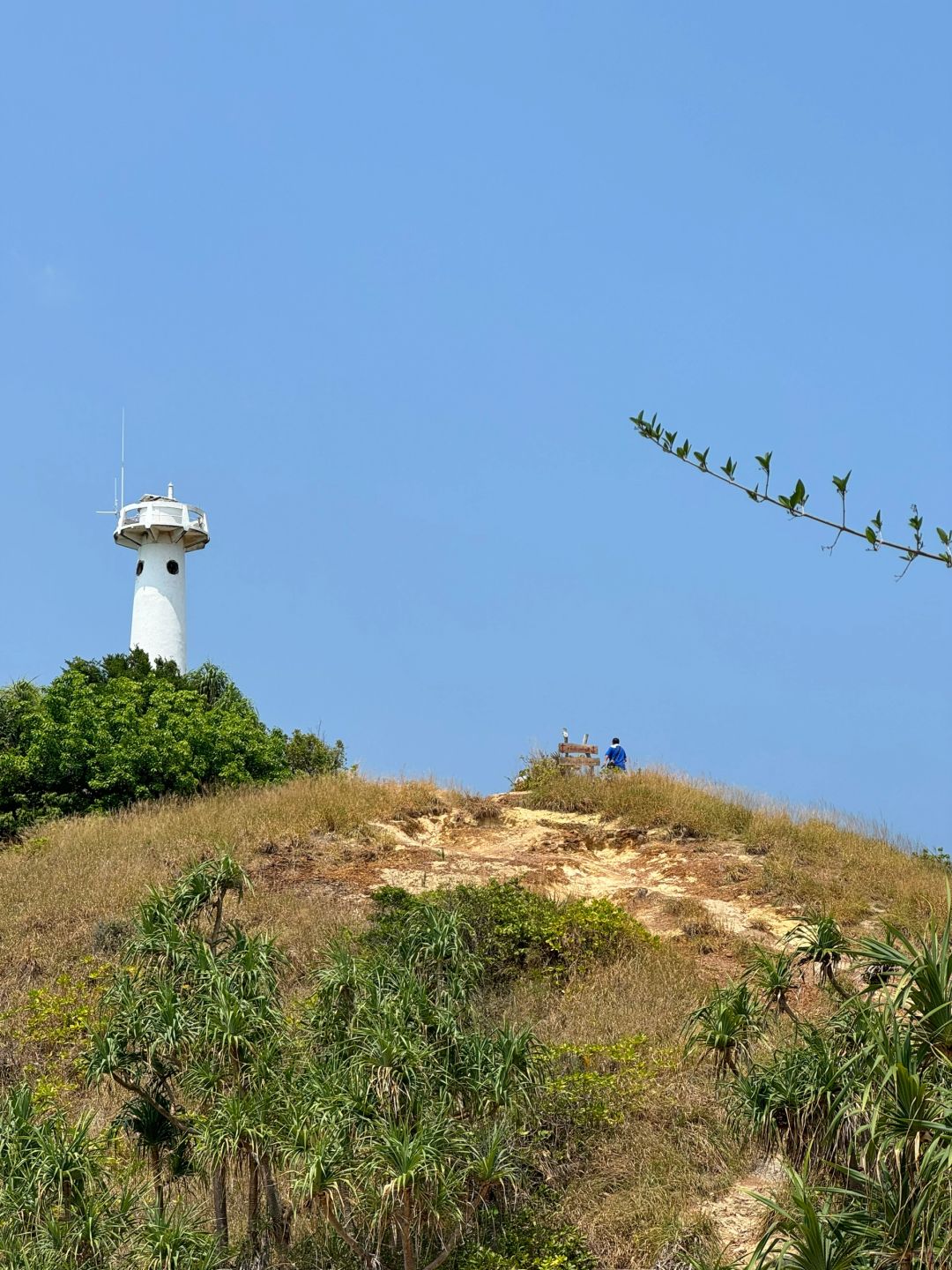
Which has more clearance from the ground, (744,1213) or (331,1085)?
(331,1085)

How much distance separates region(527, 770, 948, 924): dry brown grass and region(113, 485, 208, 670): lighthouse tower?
15.5 m

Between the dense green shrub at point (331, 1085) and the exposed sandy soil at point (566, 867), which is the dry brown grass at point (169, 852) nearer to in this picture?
the exposed sandy soil at point (566, 867)

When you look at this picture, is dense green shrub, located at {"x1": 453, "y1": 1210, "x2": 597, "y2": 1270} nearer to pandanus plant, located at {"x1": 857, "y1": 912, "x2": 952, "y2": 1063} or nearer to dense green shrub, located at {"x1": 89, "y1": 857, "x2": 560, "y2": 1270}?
dense green shrub, located at {"x1": 89, "y1": 857, "x2": 560, "y2": 1270}

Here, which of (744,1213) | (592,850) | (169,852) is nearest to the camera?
(744,1213)

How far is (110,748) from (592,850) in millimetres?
12061

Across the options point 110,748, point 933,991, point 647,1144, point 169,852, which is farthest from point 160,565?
point 933,991

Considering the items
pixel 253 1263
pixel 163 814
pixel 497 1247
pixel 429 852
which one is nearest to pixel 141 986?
pixel 253 1263

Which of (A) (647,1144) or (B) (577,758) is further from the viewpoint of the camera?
(B) (577,758)

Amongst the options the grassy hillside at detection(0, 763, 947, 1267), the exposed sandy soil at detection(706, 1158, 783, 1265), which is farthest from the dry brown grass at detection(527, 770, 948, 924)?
the exposed sandy soil at detection(706, 1158, 783, 1265)

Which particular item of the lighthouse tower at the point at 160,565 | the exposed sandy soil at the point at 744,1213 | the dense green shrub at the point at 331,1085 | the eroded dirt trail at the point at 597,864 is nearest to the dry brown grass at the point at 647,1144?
the exposed sandy soil at the point at 744,1213

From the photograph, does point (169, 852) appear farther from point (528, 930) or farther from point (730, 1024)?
point (730, 1024)

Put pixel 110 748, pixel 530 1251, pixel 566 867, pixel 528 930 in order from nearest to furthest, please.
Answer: pixel 530 1251
pixel 528 930
pixel 566 867
pixel 110 748

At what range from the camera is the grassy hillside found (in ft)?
33.9

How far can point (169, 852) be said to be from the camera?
67.9 feet
